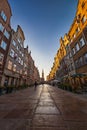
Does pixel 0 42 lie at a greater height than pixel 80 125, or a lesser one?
greater

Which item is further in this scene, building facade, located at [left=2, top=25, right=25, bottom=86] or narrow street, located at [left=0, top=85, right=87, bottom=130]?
building facade, located at [left=2, top=25, right=25, bottom=86]

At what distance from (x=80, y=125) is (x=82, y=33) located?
19767mm

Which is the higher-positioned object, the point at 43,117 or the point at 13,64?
the point at 13,64

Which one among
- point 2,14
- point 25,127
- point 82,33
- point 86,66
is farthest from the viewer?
point 2,14

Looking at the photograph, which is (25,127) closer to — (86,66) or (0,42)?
(86,66)

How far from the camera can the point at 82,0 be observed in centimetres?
1934

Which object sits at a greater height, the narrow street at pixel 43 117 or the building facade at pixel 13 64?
the building facade at pixel 13 64

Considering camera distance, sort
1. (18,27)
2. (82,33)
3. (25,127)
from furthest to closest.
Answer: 1. (18,27)
2. (82,33)
3. (25,127)

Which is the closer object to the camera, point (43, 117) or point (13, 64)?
point (43, 117)

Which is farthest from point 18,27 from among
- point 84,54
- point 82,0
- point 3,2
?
point 84,54

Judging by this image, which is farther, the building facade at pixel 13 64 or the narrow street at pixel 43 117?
the building facade at pixel 13 64

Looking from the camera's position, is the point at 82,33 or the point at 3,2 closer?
the point at 82,33

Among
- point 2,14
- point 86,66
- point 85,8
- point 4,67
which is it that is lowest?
point 86,66

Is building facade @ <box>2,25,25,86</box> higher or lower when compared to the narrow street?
higher
